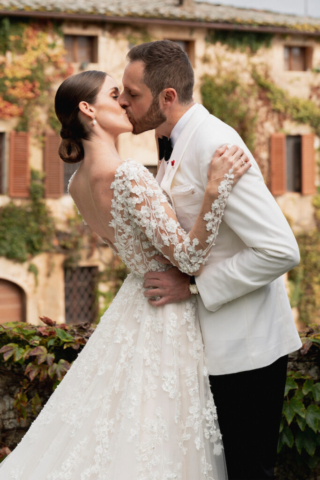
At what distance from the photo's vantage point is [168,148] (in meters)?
2.65

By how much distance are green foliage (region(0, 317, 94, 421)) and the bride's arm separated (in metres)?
1.22

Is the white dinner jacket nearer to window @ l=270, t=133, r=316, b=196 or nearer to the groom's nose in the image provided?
the groom's nose

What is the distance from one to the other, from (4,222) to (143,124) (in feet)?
35.3

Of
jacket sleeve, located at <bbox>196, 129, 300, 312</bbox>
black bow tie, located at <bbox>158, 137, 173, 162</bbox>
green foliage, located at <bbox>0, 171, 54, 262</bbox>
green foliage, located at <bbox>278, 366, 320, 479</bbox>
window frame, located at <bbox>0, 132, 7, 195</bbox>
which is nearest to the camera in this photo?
jacket sleeve, located at <bbox>196, 129, 300, 312</bbox>

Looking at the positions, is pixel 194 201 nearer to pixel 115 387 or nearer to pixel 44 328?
pixel 115 387

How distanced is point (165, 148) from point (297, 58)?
14433 mm

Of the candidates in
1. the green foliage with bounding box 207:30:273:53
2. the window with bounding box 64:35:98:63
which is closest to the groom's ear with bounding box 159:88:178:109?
the window with bounding box 64:35:98:63

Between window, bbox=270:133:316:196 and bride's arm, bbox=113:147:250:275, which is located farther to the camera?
window, bbox=270:133:316:196

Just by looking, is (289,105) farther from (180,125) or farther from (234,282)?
(234,282)

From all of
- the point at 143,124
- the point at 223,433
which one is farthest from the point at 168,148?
the point at 223,433

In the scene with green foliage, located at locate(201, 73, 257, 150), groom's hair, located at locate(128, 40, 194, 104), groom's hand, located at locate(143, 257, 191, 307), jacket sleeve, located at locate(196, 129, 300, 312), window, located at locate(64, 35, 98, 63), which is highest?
window, located at locate(64, 35, 98, 63)

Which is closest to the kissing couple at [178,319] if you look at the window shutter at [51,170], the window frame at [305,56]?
the window shutter at [51,170]

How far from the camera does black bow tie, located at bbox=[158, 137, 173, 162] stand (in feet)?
8.65

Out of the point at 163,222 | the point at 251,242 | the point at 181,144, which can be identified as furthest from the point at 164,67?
the point at 251,242
